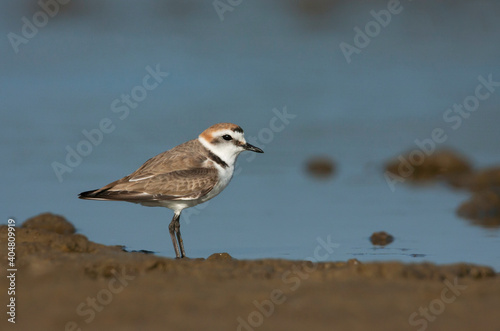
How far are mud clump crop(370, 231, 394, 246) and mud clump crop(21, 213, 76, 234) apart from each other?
3.26m

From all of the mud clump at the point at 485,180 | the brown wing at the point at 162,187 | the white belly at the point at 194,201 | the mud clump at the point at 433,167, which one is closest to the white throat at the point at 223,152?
the white belly at the point at 194,201

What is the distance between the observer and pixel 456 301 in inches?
211

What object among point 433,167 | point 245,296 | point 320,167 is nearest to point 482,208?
point 433,167

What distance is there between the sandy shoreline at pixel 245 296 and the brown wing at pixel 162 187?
1.85m

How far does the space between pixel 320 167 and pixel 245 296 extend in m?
7.23

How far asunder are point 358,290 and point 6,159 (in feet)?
27.8

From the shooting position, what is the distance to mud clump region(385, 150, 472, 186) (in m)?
12.4

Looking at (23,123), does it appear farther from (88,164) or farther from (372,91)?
(372,91)

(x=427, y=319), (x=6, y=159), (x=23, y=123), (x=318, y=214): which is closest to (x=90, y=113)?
(x=23, y=123)

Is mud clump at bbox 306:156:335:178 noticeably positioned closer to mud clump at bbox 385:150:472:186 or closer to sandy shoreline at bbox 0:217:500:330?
mud clump at bbox 385:150:472:186

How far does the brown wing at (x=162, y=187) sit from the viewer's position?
8.81 m

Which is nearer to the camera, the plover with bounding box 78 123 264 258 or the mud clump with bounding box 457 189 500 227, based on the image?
the plover with bounding box 78 123 264 258

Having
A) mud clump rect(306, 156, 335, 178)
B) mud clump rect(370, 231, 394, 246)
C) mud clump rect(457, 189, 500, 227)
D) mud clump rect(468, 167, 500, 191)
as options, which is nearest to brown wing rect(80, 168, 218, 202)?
mud clump rect(370, 231, 394, 246)

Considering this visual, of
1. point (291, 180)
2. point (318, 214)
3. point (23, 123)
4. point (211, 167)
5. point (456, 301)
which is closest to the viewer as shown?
point (456, 301)
